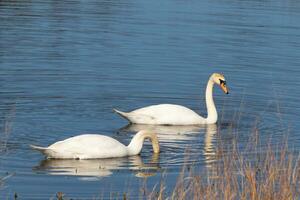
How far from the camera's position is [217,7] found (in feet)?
107

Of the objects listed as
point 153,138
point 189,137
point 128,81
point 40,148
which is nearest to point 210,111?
point 189,137

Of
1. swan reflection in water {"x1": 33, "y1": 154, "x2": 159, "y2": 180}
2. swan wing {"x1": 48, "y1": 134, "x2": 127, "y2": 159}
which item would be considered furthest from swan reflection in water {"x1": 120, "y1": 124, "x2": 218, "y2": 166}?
swan wing {"x1": 48, "y1": 134, "x2": 127, "y2": 159}

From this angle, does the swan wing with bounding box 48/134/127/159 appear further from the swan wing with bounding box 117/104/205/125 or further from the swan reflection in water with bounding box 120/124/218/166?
the swan wing with bounding box 117/104/205/125

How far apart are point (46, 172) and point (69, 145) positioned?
79 centimetres

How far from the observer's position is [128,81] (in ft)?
62.4

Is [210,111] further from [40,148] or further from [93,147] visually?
[40,148]

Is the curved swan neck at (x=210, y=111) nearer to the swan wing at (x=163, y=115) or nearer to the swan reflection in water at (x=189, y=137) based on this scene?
the swan reflection in water at (x=189, y=137)

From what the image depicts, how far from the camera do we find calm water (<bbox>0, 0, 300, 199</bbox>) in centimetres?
1259

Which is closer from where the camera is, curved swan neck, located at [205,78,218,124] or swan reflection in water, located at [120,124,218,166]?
swan reflection in water, located at [120,124,218,166]

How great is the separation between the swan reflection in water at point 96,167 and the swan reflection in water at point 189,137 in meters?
0.70

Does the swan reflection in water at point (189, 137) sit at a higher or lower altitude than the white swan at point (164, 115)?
lower

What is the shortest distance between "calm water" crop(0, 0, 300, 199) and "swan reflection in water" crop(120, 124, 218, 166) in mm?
18

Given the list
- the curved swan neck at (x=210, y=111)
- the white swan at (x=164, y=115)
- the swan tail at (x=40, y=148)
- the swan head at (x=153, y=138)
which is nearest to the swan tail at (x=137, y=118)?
the white swan at (x=164, y=115)

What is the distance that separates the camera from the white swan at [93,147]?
1290cm
